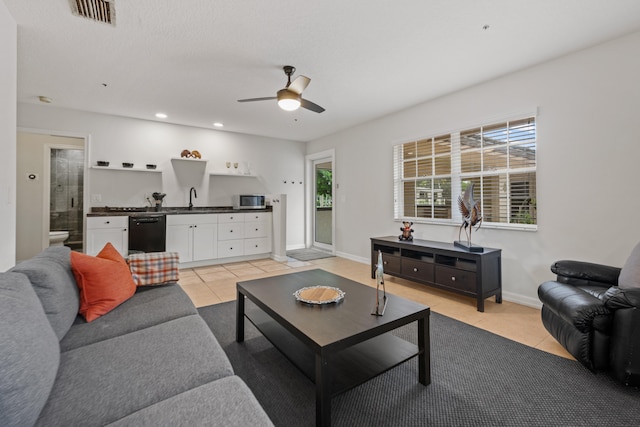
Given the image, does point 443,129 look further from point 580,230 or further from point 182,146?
point 182,146

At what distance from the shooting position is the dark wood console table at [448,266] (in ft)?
9.55

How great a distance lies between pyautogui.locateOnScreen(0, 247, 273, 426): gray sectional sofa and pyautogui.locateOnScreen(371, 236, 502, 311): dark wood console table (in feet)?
8.57

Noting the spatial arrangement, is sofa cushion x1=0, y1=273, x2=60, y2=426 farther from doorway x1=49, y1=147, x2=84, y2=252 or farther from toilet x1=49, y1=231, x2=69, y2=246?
doorway x1=49, y1=147, x2=84, y2=252

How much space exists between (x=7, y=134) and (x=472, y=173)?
178 inches

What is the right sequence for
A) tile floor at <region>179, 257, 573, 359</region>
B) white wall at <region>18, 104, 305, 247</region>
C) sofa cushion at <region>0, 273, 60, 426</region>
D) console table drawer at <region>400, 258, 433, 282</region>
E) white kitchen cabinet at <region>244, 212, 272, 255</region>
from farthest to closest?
1. white kitchen cabinet at <region>244, 212, 272, 255</region>
2. white wall at <region>18, 104, 305, 247</region>
3. console table drawer at <region>400, 258, 433, 282</region>
4. tile floor at <region>179, 257, 573, 359</region>
5. sofa cushion at <region>0, 273, 60, 426</region>

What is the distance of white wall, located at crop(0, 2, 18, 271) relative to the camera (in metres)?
2.09

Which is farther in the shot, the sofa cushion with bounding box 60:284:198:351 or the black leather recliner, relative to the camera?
the black leather recliner

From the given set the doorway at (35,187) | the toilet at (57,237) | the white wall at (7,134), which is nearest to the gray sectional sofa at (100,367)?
the white wall at (7,134)

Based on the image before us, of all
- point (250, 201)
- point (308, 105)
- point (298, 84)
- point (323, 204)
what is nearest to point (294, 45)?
point (298, 84)

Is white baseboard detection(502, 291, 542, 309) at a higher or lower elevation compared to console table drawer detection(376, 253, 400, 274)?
lower

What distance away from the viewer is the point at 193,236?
465cm

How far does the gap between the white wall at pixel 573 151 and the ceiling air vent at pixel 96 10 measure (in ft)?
12.0

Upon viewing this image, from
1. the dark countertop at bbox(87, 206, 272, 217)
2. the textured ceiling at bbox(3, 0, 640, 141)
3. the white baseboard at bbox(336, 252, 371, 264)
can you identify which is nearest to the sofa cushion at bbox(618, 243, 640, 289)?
the textured ceiling at bbox(3, 0, 640, 141)

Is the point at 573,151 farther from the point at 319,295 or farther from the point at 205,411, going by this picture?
the point at 205,411
